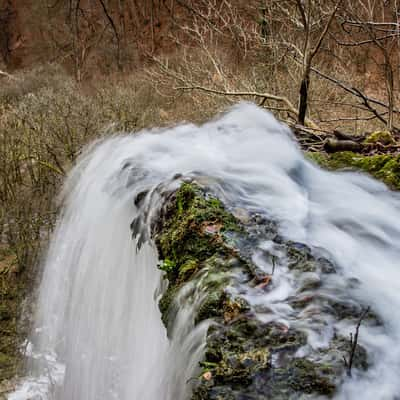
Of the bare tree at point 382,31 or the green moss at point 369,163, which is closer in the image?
the green moss at point 369,163

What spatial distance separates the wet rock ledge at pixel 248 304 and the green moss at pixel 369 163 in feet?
3.68

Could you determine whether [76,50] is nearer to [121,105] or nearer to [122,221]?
[121,105]

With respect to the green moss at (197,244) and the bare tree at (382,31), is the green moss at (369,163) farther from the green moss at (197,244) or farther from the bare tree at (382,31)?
the bare tree at (382,31)

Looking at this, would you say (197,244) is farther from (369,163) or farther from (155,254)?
(369,163)

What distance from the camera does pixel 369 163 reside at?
321 centimetres

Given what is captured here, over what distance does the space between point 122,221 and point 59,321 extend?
7.60ft

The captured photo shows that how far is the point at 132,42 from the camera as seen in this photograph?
23.3 meters

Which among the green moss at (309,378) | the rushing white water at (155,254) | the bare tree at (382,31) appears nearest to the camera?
the green moss at (309,378)

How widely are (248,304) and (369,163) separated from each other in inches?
74.4

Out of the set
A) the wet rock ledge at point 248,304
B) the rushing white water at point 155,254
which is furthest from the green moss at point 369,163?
the wet rock ledge at point 248,304

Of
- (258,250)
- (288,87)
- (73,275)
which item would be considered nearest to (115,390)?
(73,275)

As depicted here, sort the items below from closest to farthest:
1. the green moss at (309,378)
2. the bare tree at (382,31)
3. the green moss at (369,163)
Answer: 1. the green moss at (309,378)
2. the green moss at (369,163)
3. the bare tree at (382,31)

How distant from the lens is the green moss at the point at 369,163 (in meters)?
3.02

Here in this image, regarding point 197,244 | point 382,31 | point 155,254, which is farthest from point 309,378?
point 382,31
